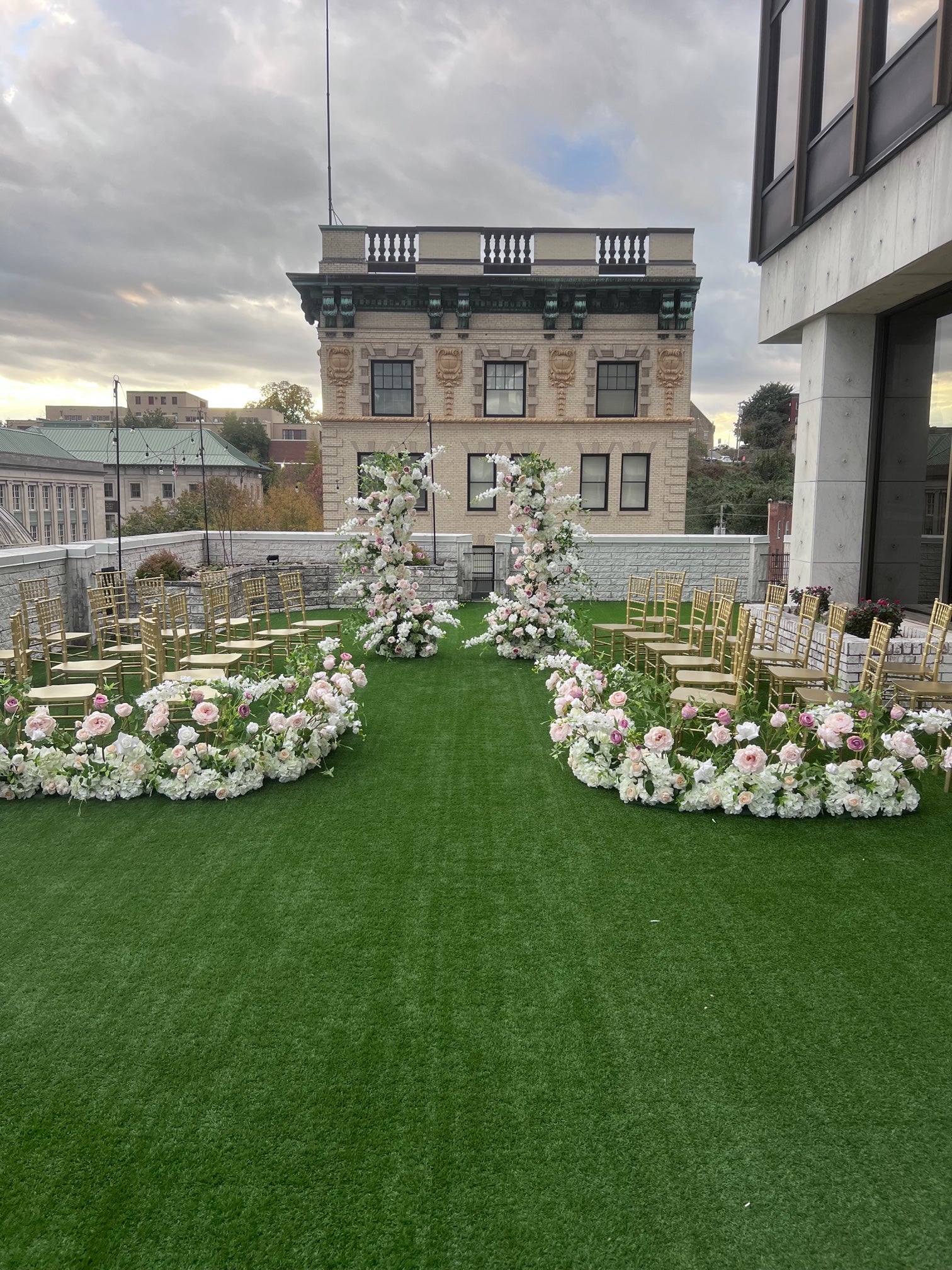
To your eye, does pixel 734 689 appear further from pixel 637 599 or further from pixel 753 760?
pixel 637 599

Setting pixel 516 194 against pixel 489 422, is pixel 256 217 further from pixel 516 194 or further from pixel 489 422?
pixel 489 422

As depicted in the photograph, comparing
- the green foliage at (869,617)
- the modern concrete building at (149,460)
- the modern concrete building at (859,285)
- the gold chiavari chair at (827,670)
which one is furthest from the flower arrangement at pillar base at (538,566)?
the modern concrete building at (149,460)

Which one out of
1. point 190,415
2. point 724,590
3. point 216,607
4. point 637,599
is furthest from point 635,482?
point 190,415

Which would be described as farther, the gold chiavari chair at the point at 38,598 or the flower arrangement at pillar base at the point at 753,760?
the gold chiavari chair at the point at 38,598

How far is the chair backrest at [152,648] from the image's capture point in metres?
7.97

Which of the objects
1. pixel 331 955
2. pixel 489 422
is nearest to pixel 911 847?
pixel 331 955

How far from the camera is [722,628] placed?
8766 mm

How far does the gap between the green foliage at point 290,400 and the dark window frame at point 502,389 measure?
134 ft

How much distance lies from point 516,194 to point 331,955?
26900mm

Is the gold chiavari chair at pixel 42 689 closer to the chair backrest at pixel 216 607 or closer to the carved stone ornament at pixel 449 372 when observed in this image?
the chair backrest at pixel 216 607

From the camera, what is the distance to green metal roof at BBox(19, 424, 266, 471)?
59.2m

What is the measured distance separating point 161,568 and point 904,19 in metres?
12.3

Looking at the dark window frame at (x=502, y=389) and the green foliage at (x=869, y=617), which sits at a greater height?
the dark window frame at (x=502, y=389)

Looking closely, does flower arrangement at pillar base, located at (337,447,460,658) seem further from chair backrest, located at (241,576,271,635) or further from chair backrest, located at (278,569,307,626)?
chair backrest, located at (241,576,271,635)
